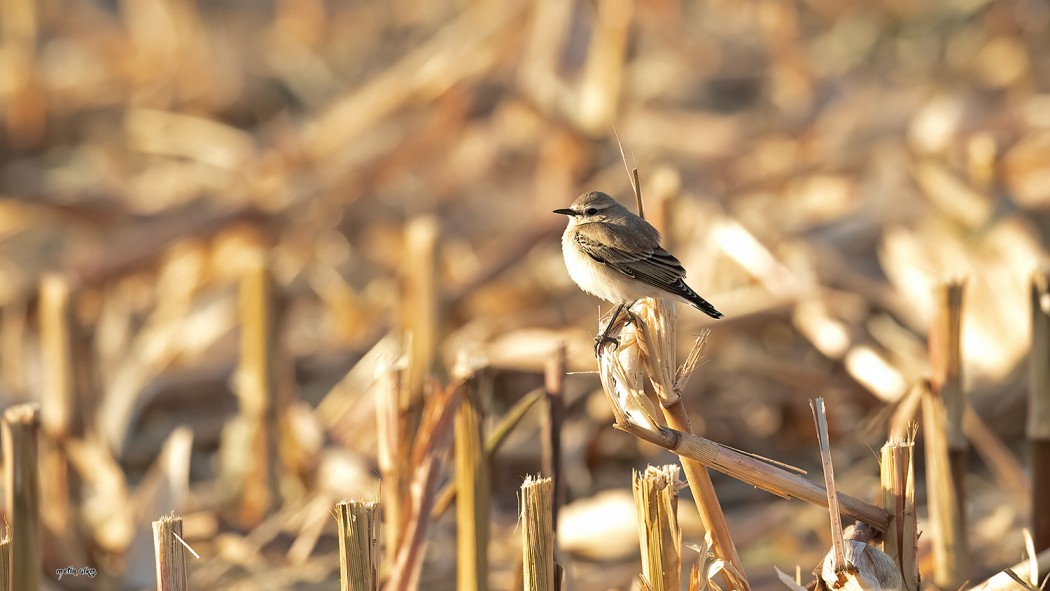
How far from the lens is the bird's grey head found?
353 centimetres

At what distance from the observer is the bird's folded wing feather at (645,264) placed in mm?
3199

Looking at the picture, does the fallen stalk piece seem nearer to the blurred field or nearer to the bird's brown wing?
the bird's brown wing

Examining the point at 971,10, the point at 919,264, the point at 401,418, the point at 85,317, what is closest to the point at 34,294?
the point at 85,317

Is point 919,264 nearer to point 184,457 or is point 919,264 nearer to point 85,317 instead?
point 184,457

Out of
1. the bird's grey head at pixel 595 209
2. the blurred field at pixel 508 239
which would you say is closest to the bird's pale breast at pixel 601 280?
the bird's grey head at pixel 595 209

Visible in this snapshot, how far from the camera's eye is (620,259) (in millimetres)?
3324

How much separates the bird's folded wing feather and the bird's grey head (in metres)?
0.15

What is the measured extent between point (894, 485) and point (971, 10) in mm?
8082

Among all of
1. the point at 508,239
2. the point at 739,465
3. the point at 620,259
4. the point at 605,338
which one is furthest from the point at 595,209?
the point at 508,239

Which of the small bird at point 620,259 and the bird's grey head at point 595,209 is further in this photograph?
the bird's grey head at point 595,209

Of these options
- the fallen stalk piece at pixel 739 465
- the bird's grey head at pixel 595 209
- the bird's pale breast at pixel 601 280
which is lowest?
the fallen stalk piece at pixel 739 465

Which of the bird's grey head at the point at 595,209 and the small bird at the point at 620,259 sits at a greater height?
the bird's grey head at the point at 595,209

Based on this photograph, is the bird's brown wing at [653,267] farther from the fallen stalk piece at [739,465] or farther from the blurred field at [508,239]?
the fallen stalk piece at [739,465]

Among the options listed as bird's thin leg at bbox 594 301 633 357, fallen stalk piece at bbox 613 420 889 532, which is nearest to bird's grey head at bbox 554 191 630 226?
bird's thin leg at bbox 594 301 633 357
